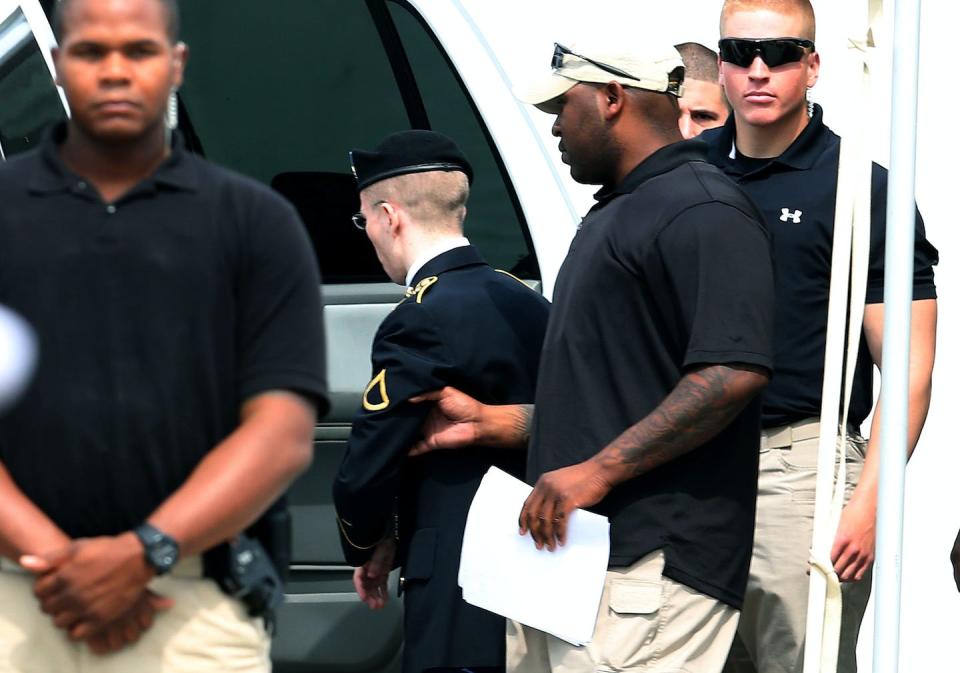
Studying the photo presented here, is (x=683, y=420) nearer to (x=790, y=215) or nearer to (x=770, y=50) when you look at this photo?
(x=790, y=215)

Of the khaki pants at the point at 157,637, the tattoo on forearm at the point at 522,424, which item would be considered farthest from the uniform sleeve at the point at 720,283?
the khaki pants at the point at 157,637

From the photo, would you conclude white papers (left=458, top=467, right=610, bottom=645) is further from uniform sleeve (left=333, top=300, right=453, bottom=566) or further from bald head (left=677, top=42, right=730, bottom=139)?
bald head (left=677, top=42, right=730, bottom=139)

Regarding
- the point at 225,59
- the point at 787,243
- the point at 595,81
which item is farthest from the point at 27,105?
the point at 787,243

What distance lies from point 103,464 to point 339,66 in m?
2.24

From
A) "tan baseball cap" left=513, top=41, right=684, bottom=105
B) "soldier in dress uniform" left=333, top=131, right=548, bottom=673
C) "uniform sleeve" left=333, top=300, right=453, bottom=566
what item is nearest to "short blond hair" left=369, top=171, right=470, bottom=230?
"soldier in dress uniform" left=333, top=131, right=548, bottom=673

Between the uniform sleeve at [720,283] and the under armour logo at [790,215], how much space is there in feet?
1.49

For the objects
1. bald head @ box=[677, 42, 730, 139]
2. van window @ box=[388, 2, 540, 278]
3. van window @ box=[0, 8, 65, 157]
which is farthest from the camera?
bald head @ box=[677, 42, 730, 139]

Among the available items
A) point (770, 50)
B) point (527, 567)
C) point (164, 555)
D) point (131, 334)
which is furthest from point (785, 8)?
point (164, 555)

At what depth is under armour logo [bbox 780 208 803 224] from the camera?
3475 millimetres

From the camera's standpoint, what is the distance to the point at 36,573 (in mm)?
2217

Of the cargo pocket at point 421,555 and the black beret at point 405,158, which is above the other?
the black beret at point 405,158

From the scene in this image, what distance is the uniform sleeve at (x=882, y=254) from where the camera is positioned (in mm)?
3488

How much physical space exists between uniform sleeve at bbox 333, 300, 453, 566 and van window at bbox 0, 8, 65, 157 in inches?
43.0

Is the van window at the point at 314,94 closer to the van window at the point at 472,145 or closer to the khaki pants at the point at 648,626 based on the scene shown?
the van window at the point at 472,145
